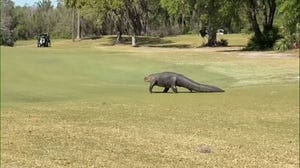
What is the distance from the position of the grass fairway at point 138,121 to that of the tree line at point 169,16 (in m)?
19.8

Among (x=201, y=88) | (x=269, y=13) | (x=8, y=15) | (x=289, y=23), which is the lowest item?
(x=201, y=88)

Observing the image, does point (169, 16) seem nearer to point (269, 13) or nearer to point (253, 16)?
point (253, 16)

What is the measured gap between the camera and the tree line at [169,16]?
44.8m

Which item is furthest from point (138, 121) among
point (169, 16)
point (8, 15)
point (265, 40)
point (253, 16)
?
point (8, 15)

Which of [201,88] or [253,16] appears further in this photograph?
[253,16]

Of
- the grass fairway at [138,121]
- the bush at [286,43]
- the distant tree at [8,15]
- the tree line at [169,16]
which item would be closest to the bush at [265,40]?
the tree line at [169,16]

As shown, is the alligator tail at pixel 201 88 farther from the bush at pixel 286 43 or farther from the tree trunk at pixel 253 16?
the tree trunk at pixel 253 16

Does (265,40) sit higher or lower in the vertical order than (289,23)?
lower

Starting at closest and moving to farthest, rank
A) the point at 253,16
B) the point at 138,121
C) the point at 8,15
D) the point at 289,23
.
Result: the point at 138,121 < the point at 289,23 < the point at 253,16 < the point at 8,15

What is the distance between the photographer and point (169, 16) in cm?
6988

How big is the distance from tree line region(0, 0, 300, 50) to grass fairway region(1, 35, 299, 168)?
19.8 m

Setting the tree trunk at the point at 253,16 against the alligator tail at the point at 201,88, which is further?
the tree trunk at the point at 253,16

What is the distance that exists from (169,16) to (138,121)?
193 feet

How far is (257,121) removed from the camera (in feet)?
39.4
